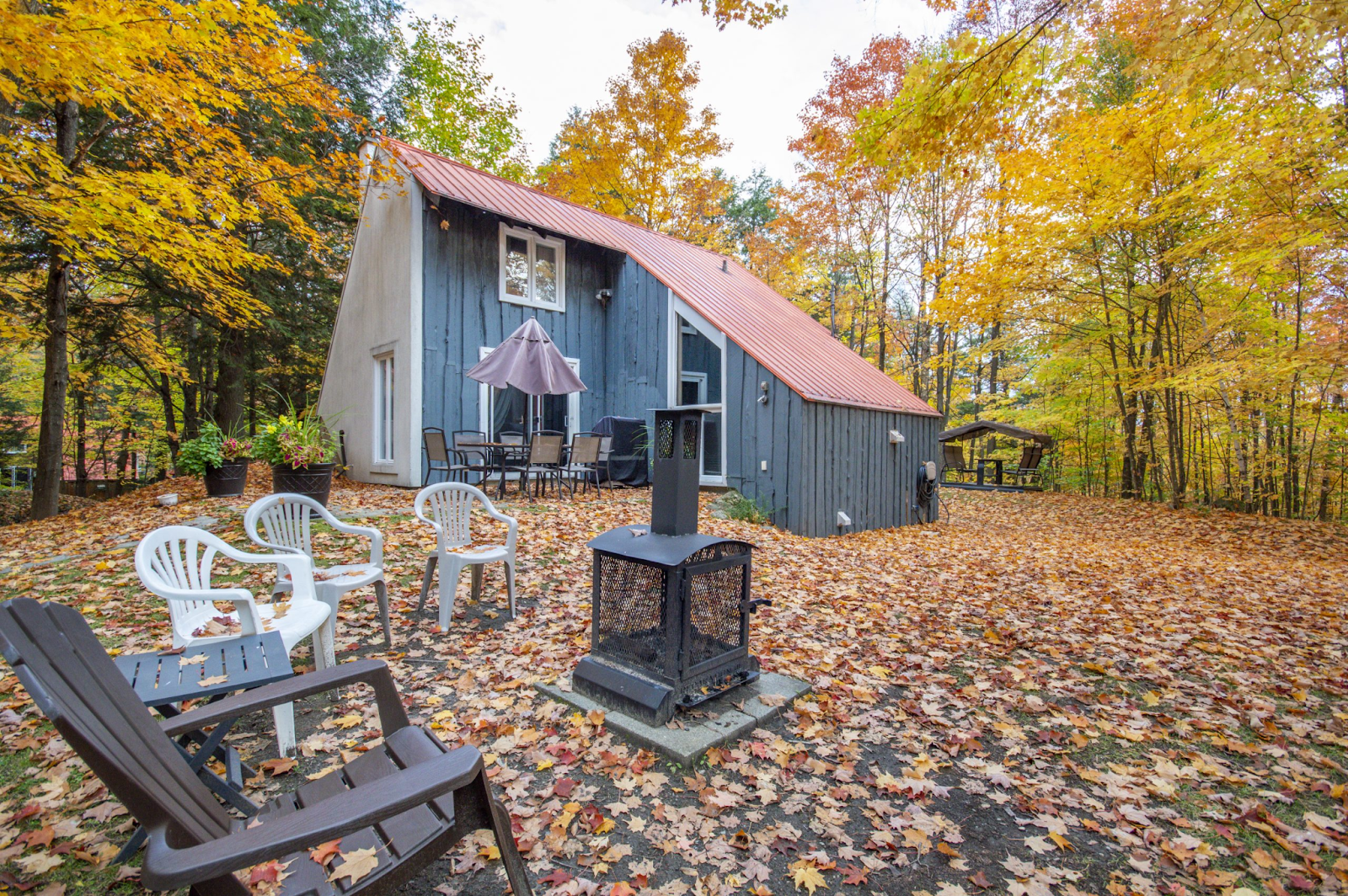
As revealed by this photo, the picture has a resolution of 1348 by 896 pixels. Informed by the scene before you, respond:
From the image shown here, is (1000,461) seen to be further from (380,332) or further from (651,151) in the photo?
(380,332)

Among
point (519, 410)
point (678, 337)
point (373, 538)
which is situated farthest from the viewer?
A: point (519, 410)

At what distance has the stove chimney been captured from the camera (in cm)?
290

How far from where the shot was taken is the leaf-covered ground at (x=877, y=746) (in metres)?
1.98

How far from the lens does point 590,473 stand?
29.2 ft

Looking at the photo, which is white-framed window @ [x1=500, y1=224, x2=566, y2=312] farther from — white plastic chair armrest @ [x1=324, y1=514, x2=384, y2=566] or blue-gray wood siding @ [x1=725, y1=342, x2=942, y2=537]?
white plastic chair armrest @ [x1=324, y1=514, x2=384, y2=566]

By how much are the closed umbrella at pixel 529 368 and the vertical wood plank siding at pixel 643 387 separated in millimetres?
2095

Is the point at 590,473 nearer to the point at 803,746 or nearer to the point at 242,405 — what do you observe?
the point at 803,746

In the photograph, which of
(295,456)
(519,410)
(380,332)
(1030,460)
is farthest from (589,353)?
(1030,460)

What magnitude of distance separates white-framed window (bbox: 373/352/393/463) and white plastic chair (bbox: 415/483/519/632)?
6588mm

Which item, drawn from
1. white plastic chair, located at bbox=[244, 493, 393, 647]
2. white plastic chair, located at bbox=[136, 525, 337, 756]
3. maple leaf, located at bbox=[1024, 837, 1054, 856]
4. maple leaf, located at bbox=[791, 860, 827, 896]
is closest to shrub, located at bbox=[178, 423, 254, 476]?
white plastic chair, located at bbox=[244, 493, 393, 647]

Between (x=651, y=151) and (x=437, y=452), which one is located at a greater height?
(x=651, y=151)

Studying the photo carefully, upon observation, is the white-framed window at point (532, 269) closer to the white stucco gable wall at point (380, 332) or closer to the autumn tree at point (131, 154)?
the white stucco gable wall at point (380, 332)

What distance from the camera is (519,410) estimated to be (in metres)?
10.6

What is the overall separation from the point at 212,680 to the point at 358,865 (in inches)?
34.2
